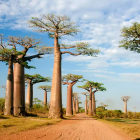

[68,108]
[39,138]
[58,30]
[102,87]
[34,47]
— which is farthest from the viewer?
[102,87]

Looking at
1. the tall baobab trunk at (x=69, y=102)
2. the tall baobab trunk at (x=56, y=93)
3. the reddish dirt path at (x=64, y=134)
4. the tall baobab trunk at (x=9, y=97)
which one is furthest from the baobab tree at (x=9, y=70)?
the tall baobab trunk at (x=69, y=102)

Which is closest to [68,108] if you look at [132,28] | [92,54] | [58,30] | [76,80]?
[76,80]

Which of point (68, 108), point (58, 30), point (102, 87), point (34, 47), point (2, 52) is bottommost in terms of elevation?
point (68, 108)

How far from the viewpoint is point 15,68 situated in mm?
14828

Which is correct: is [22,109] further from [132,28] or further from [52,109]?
[132,28]

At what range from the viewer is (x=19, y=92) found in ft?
46.5

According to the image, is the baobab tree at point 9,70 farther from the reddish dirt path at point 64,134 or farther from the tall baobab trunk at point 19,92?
the reddish dirt path at point 64,134

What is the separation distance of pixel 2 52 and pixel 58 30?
15.4 feet

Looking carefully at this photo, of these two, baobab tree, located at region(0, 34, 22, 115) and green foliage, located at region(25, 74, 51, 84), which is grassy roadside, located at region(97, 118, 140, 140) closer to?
Result: baobab tree, located at region(0, 34, 22, 115)

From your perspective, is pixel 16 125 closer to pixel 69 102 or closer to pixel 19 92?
pixel 19 92

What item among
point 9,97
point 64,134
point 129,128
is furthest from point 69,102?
point 64,134

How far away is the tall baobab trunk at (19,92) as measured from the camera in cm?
1396

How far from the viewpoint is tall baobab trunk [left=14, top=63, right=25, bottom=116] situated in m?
14.0

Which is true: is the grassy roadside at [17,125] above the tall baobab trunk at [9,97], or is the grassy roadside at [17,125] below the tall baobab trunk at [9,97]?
below
